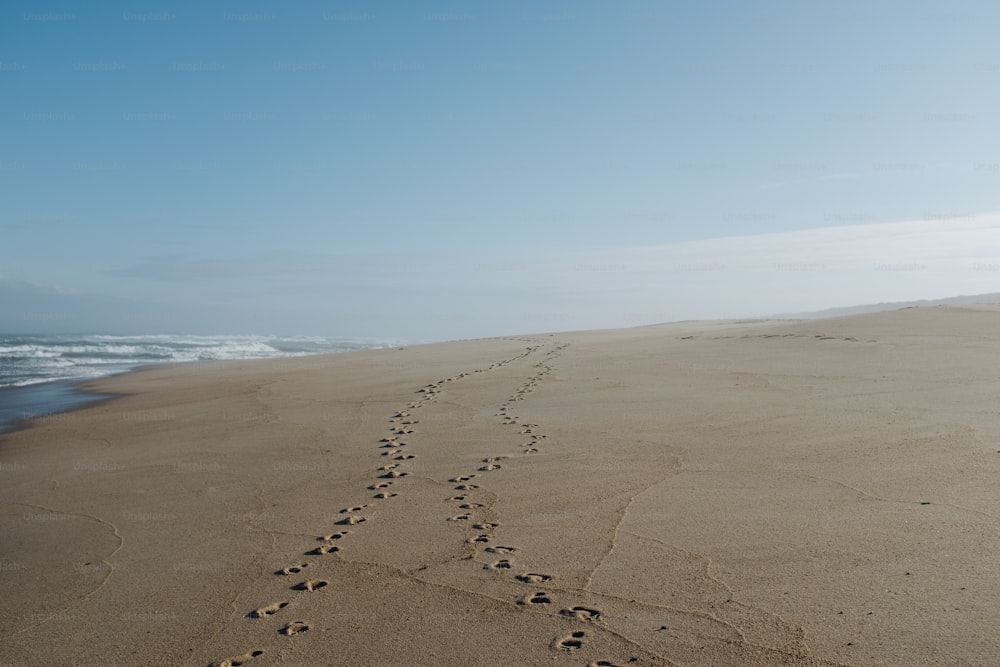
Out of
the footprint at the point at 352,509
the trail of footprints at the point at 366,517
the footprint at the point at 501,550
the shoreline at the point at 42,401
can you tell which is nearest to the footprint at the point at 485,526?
the trail of footprints at the point at 366,517

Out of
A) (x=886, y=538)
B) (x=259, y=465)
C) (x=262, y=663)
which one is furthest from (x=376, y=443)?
(x=886, y=538)

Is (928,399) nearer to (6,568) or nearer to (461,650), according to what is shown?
(461,650)

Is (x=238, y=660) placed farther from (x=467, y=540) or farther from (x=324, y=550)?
(x=467, y=540)

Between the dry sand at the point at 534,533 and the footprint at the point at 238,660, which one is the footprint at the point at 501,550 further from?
the footprint at the point at 238,660

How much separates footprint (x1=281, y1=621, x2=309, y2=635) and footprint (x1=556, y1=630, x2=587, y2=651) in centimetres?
133

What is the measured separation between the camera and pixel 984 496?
4797 mm

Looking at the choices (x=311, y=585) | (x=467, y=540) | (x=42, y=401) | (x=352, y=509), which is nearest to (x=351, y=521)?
(x=352, y=509)

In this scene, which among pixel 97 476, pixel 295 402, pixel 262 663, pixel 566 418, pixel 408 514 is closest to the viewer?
pixel 262 663

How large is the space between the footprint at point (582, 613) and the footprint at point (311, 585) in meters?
1.47

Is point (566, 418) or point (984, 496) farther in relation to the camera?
point (566, 418)

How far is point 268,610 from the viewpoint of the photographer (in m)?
3.86

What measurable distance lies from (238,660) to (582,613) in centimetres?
171

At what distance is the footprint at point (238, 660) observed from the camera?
335 cm

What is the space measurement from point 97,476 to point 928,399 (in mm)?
9299
